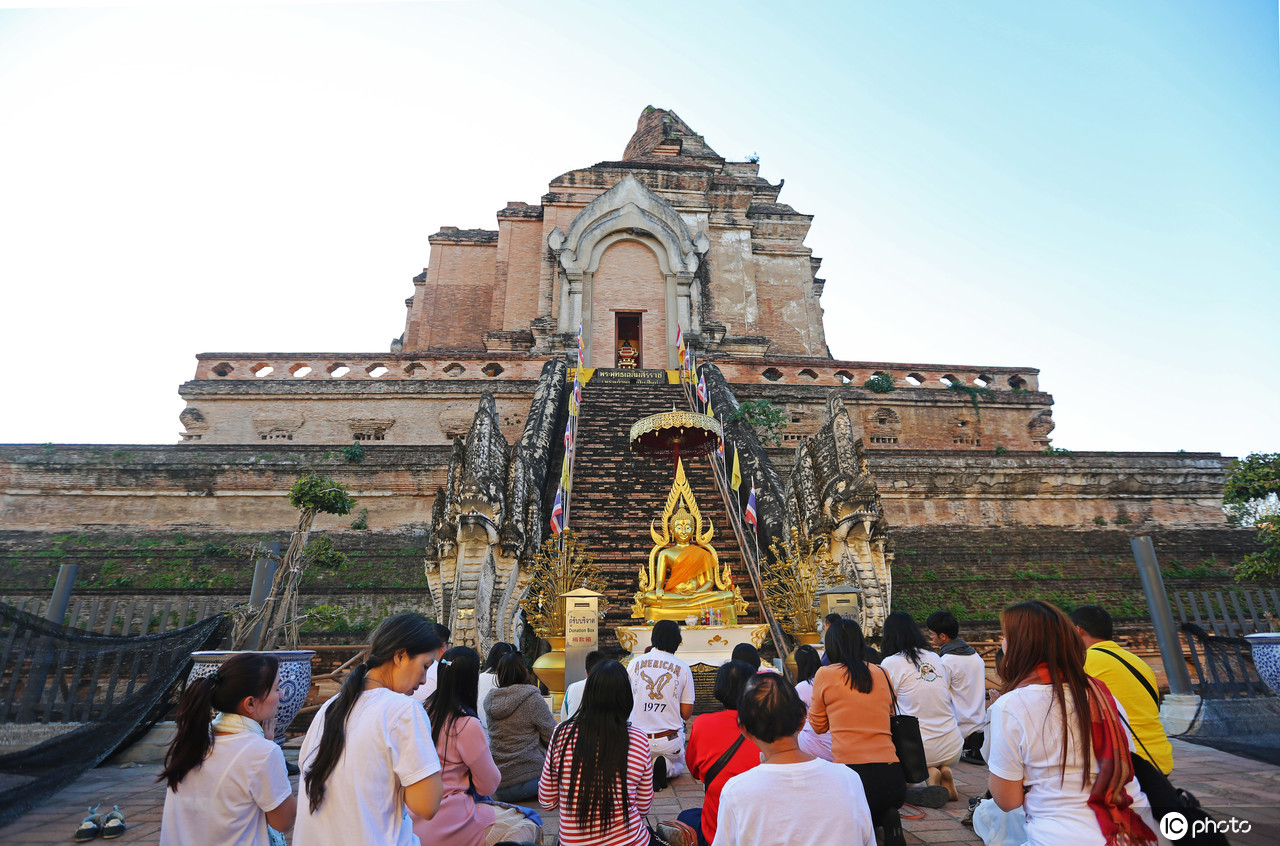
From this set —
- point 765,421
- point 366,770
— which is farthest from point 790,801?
point 765,421

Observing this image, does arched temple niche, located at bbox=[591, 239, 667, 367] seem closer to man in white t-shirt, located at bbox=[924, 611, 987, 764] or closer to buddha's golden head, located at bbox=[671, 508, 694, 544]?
buddha's golden head, located at bbox=[671, 508, 694, 544]

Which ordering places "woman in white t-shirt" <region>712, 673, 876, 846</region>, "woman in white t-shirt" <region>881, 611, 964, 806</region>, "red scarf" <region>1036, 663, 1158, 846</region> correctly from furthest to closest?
1. "woman in white t-shirt" <region>881, 611, 964, 806</region>
2. "red scarf" <region>1036, 663, 1158, 846</region>
3. "woman in white t-shirt" <region>712, 673, 876, 846</region>

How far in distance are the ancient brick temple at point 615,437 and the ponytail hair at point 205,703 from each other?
213 inches

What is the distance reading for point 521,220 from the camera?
24.7 metres

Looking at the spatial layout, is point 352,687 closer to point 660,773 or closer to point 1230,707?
point 660,773

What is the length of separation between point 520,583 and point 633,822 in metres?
6.53

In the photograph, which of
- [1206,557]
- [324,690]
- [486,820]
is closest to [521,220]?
[324,690]

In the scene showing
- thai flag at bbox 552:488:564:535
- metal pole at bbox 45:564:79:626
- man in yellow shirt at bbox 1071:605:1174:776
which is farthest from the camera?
thai flag at bbox 552:488:564:535

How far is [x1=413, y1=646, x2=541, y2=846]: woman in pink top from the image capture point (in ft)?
10.00

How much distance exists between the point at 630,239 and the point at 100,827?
2037 cm

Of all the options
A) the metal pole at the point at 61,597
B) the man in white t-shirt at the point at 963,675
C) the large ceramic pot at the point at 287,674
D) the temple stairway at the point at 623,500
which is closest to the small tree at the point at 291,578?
the large ceramic pot at the point at 287,674

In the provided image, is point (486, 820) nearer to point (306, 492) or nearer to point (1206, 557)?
point (306, 492)

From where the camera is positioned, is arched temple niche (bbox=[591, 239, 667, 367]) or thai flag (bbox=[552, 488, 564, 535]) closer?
thai flag (bbox=[552, 488, 564, 535])

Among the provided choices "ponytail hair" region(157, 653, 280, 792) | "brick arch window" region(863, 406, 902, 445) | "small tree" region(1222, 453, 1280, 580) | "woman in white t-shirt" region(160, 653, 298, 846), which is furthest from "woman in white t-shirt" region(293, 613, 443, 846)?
"brick arch window" region(863, 406, 902, 445)
